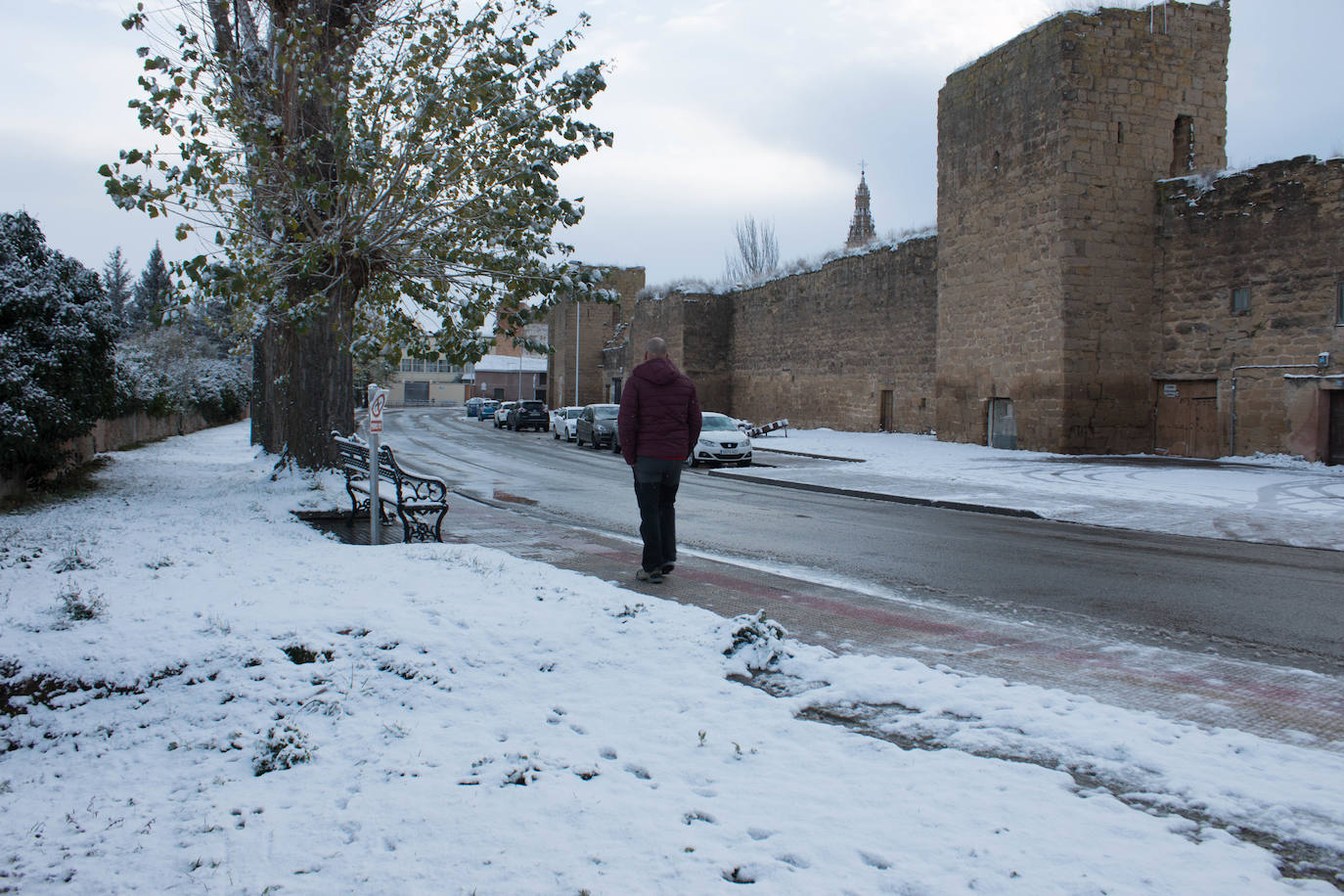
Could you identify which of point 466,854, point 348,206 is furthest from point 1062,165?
point 466,854

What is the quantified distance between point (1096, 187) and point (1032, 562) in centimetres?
1462

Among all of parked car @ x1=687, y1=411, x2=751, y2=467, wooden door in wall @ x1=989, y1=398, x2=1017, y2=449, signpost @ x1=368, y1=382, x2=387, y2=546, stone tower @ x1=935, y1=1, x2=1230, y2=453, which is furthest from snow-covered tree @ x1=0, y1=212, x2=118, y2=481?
wooden door in wall @ x1=989, y1=398, x2=1017, y2=449

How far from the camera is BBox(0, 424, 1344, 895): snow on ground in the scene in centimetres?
278

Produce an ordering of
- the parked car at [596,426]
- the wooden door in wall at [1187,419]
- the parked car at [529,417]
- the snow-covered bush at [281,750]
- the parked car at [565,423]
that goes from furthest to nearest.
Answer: the parked car at [529,417] → the parked car at [565,423] → the parked car at [596,426] → the wooden door in wall at [1187,419] → the snow-covered bush at [281,750]

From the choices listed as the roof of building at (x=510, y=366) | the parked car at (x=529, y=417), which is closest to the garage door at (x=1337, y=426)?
the parked car at (x=529, y=417)

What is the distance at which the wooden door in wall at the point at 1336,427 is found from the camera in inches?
683

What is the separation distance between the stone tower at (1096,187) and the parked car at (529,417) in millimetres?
25594

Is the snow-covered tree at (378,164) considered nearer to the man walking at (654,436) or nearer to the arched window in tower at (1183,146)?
the man walking at (654,436)

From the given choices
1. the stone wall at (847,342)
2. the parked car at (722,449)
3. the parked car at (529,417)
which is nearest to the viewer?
the parked car at (722,449)

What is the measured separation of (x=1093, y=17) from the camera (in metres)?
20.1

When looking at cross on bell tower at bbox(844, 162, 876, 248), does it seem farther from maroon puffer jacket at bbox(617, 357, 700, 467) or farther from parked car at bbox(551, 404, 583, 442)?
maroon puffer jacket at bbox(617, 357, 700, 467)

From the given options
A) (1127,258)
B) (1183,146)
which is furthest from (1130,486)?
(1183,146)

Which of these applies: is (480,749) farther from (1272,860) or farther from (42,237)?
(42,237)

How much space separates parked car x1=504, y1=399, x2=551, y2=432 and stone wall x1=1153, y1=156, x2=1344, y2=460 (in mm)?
28253
